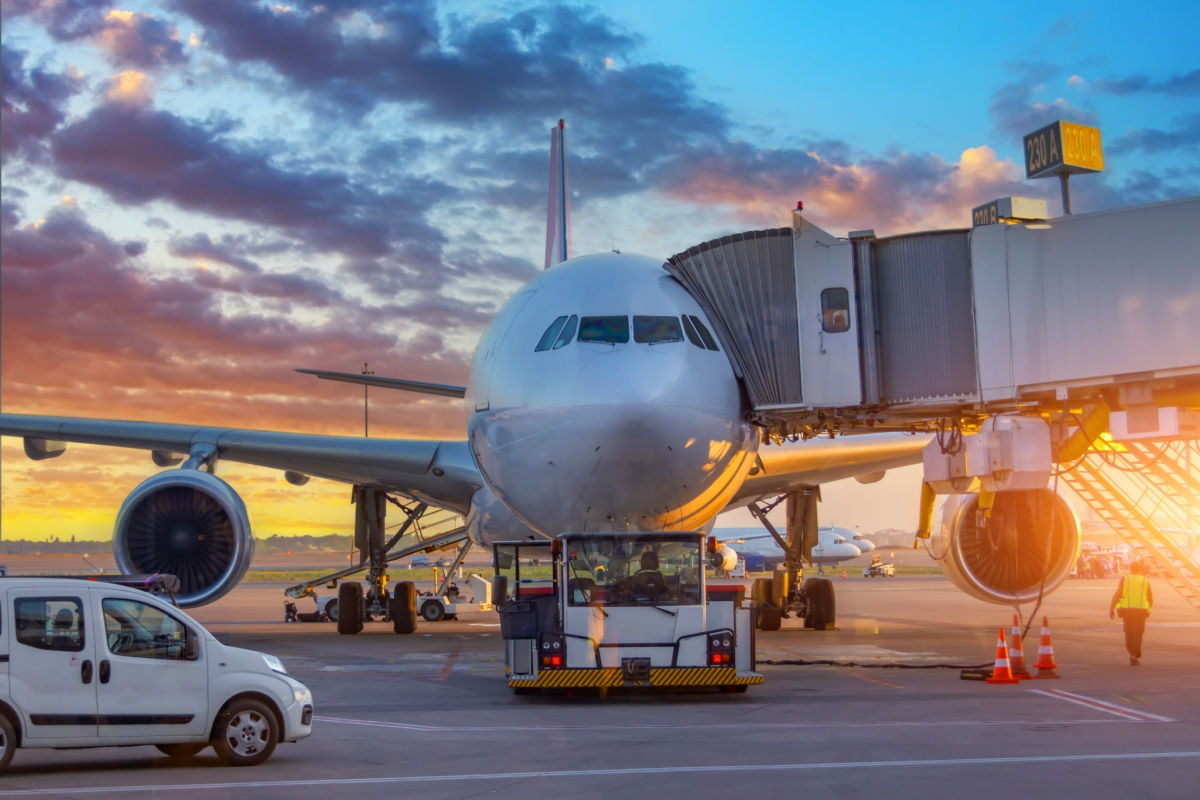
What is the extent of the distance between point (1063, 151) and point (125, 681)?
12001 mm

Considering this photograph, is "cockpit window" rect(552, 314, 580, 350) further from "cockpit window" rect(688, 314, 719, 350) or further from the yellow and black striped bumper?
the yellow and black striped bumper

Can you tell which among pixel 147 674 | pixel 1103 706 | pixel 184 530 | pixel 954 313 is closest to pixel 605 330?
pixel 954 313

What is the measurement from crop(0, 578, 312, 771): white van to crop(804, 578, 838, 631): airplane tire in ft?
47.2

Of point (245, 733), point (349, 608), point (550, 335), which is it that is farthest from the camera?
point (349, 608)

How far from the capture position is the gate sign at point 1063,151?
15.5m

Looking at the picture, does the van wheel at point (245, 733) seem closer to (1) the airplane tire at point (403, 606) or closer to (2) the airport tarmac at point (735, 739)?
(2) the airport tarmac at point (735, 739)

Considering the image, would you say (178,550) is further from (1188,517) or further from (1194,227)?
(1188,517)

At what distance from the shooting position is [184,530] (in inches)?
740

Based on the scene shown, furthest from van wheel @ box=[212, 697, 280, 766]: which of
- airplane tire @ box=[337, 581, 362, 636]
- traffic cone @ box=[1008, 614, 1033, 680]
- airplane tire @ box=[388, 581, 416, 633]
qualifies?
airplane tire @ box=[337, 581, 362, 636]

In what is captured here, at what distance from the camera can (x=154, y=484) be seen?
18.8 meters

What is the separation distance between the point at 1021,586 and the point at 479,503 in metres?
7.85

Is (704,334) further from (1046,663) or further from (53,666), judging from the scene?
(53,666)

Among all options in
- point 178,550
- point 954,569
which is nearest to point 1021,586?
point 954,569

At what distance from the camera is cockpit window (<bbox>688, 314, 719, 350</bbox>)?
13.9 metres
